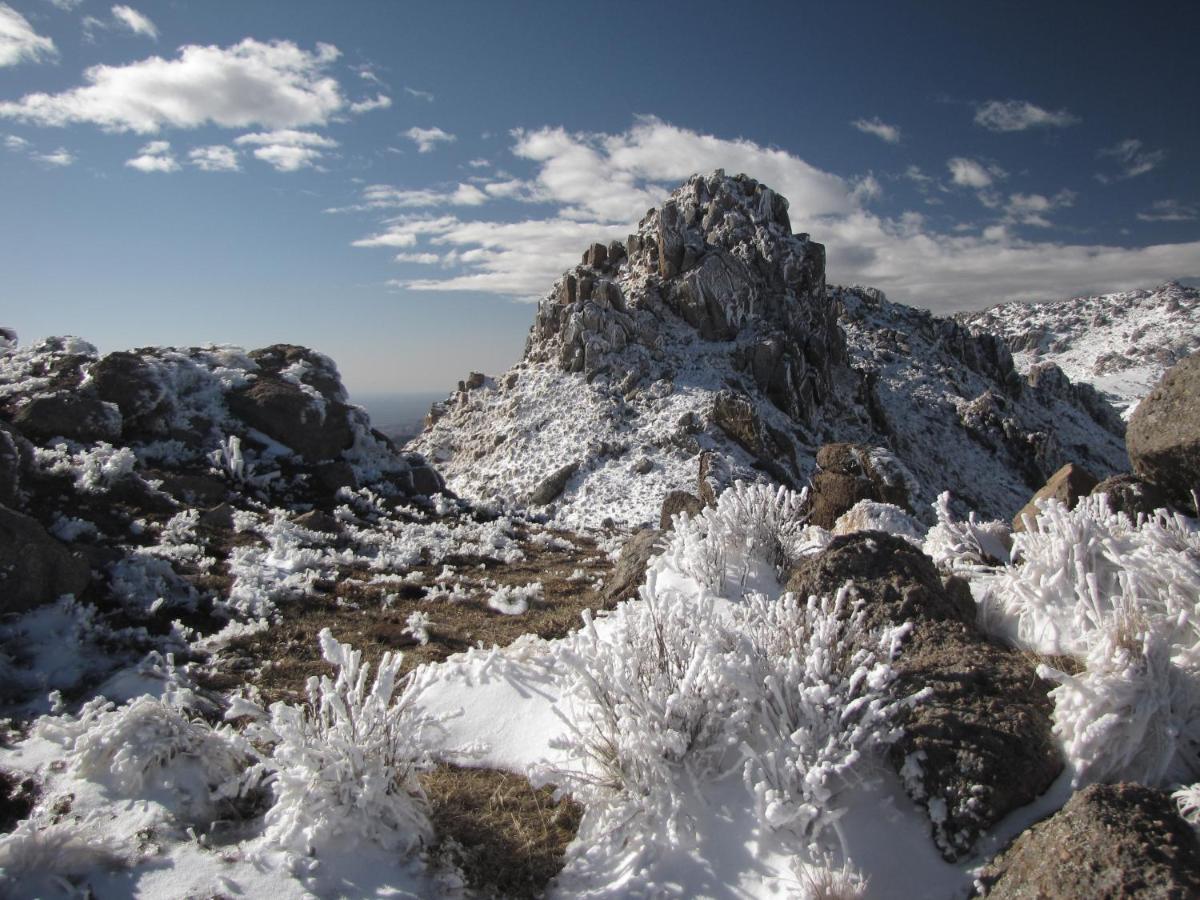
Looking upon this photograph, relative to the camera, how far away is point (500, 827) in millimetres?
3520

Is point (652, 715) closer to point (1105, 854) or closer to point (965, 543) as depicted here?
point (1105, 854)

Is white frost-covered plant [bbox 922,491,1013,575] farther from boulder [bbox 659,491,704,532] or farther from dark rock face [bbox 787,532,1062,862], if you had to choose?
boulder [bbox 659,491,704,532]

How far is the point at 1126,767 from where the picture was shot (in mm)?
2824

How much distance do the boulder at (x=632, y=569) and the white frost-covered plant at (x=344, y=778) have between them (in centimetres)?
407

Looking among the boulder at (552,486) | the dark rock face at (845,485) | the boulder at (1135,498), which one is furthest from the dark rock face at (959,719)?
the boulder at (552,486)

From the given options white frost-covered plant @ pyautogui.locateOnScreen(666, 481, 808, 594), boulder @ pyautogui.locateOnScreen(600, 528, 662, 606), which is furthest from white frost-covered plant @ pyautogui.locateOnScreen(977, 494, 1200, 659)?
boulder @ pyautogui.locateOnScreen(600, 528, 662, 606)

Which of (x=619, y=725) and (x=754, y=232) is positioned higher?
(x=754, y=232)

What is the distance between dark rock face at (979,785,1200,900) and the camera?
6.96 ft

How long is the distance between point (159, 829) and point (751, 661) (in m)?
3.19

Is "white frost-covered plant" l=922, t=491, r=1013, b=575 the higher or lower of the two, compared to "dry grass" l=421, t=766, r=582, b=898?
higher

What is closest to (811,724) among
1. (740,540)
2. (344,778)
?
(344,778)

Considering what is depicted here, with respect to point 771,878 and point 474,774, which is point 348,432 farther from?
point 771,878

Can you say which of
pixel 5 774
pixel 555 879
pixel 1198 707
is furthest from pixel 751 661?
pixel 5 774

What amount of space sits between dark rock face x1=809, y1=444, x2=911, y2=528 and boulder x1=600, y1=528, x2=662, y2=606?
18.4 feet
